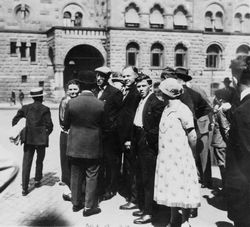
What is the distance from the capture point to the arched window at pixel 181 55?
115 ft

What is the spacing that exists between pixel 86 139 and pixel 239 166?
7.95ft

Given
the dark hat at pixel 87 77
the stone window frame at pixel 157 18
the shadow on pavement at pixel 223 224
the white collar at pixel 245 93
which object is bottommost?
the shadow on pavement at pixel 223 224

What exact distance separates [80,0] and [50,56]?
232 inches

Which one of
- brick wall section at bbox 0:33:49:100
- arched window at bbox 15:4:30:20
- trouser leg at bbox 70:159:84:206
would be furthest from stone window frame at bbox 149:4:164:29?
trouser leg at bbox 70:159:84:206

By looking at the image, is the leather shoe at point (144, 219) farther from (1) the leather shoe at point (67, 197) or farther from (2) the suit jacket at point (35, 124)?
(2) the suit jacket at point (35, 124)

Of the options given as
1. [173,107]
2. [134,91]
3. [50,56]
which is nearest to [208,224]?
[173,107]

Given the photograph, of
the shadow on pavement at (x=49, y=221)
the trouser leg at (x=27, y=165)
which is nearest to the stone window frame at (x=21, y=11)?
the trouser leg at (x=27, y=165)

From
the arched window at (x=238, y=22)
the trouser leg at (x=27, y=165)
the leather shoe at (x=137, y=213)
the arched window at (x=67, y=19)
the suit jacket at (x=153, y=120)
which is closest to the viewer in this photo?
the suit jacket at (x=153, y=120)

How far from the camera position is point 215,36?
3669 cm

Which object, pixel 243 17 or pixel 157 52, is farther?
pixel 243 17

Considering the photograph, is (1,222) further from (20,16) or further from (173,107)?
(20,16)

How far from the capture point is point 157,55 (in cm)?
3494

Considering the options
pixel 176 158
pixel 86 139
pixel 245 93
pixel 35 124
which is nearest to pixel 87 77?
pixel 86 139

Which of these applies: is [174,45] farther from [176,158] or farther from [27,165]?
[176,158]
